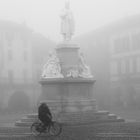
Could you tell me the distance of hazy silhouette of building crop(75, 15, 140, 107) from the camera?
222 ft

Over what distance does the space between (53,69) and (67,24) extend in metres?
3.60

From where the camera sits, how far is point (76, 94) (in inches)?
1120

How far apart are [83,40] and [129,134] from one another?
67.0 meters

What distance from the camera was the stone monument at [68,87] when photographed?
27.4 metres

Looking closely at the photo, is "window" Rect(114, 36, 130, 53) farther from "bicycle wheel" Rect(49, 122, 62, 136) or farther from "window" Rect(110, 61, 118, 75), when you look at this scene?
"bicycle wheel" Rect(49, 122, 62, 136)

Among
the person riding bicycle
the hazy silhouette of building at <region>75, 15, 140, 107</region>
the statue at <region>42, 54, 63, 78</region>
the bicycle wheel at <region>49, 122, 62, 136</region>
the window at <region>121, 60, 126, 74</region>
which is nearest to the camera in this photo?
the person riding bicycle

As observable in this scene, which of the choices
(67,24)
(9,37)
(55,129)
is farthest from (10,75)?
(55,129)

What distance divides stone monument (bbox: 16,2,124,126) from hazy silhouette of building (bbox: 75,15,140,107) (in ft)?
117

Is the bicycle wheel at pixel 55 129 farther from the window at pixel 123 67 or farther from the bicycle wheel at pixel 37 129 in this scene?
the window at pixel 123 67

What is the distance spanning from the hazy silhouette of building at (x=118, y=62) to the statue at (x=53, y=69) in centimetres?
3628

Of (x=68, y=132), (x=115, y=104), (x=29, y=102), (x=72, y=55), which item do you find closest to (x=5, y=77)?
(x=29, y=102)

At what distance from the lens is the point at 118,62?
7238cm

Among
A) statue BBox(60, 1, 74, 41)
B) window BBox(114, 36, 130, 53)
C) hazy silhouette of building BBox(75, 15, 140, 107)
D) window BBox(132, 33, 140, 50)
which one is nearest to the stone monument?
statue BBox(60, 1, 74, 41)

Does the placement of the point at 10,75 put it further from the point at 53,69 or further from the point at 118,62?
the point at 53,69
